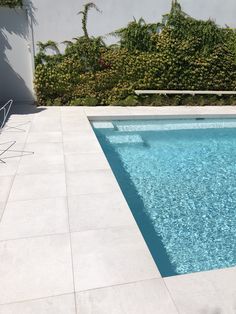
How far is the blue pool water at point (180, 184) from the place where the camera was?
4.32 m

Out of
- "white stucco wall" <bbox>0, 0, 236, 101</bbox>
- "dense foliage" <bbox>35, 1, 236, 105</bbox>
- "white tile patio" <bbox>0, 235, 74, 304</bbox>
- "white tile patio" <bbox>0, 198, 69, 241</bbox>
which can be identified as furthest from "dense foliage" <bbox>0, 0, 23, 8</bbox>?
"white tile patio" <bbox>0, 235, 74, 304</bbox>

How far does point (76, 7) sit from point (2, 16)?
2388 millimetres

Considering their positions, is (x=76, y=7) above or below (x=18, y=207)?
above

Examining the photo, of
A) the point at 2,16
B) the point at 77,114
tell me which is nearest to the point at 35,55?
the point at 2,16

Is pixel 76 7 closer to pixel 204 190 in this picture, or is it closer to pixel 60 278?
pixel 204 190

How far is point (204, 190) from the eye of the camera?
5.94 m

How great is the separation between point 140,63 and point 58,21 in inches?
120

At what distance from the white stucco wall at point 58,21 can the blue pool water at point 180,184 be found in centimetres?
347

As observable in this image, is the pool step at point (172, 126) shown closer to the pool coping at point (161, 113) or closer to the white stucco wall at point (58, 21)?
the pool coping at point (161, 113)

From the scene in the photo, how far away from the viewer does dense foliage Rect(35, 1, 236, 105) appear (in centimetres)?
1038

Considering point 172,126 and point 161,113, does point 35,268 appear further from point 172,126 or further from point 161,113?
point 161,113

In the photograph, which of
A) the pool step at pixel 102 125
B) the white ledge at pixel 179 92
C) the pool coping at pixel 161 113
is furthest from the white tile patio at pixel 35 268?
the white ledge at pixel 179 92

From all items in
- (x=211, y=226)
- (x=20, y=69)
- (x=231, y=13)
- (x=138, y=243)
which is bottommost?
(x=211, y=226)

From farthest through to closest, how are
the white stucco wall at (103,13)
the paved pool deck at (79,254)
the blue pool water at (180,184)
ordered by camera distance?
the white stucco wall at (103,13)
the blue pool water at (180,184)
the paved pool deck at (79,254)
